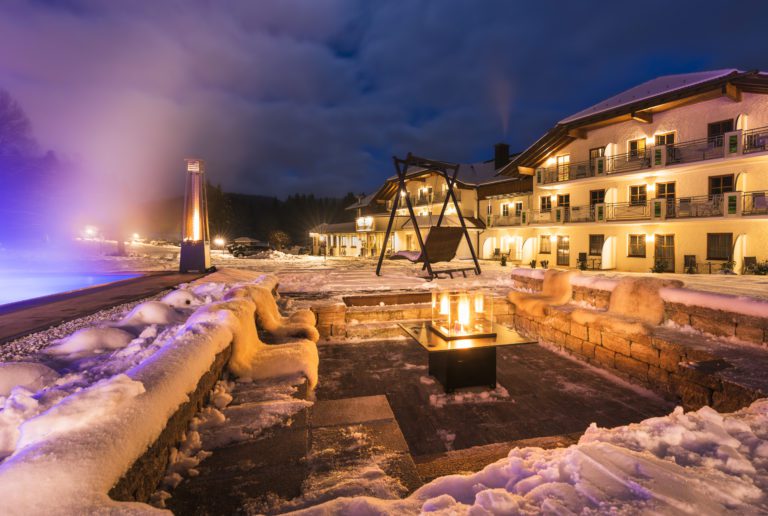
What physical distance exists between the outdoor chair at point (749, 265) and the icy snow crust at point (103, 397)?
723 inches

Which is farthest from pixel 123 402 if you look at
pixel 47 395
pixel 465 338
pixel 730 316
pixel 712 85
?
pixel 712 85

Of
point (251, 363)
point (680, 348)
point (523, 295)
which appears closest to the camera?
point (251, 363)

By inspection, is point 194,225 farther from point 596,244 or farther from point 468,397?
point 596,244

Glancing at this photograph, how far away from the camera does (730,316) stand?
4.59 m

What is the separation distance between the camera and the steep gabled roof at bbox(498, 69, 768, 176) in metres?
Answer: 13.9

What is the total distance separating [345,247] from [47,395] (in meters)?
38.1

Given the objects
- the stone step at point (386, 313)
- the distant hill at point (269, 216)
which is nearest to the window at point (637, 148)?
the stone step at point (386, 313)

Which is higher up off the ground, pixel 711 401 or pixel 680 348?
pixel 680 348

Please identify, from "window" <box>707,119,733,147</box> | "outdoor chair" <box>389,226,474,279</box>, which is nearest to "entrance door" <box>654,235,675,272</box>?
"window" <box>707,119,733,147</box>

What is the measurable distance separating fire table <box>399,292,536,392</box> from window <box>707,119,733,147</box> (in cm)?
1743

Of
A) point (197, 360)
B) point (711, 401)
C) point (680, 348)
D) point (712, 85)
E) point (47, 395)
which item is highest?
point (712, 85)

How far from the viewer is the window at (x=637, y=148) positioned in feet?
58.2

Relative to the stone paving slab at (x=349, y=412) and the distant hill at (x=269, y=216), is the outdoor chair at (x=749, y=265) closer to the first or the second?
the stone paving slab at (x=349, y=412)

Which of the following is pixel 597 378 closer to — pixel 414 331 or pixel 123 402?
pixel 414 331
